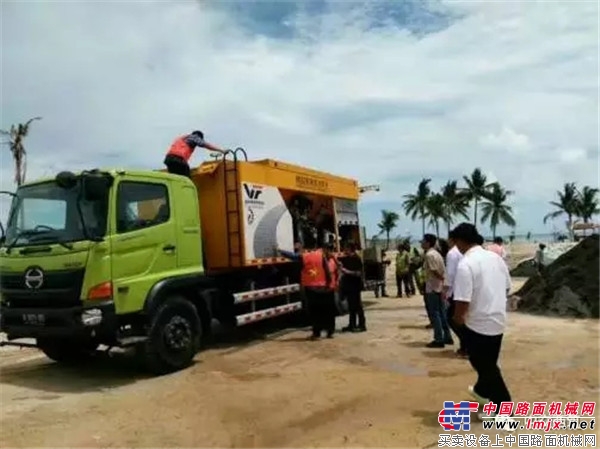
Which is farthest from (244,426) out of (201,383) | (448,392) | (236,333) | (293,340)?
(236,333)

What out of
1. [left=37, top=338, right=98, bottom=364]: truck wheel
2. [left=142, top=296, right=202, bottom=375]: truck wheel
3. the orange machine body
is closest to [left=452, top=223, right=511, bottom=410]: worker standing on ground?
[left=142, top=296, right=202, bottom=375]: truck wheel

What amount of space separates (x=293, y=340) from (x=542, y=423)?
17.9 feet

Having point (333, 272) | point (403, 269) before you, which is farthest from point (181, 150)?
point (403, 269)

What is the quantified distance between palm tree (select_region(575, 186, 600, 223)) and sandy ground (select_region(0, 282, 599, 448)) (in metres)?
65.2

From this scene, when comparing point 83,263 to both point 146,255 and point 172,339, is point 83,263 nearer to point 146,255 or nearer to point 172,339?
point 146,255

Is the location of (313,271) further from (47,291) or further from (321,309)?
(47,291)

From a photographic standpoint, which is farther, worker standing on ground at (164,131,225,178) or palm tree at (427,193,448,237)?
palm tree at (427,193,448,237)

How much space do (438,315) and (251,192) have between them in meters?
3.42

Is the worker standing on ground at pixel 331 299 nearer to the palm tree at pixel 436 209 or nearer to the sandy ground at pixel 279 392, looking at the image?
the sandy ground at pixel 279 392

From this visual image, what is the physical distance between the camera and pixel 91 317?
748 centimetres

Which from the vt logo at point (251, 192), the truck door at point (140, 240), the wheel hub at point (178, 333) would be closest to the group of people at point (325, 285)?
the vt logo at point (251, 192)

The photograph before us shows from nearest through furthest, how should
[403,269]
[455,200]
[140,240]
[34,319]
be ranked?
[34,319]
[140,240]
[403,269]
[455,200]

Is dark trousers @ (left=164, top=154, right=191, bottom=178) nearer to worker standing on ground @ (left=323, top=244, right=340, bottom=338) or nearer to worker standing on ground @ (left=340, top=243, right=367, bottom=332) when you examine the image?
worker standing on ground @ (left=323, top=244, right=340, bottom=338)

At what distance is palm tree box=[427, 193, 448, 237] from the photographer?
65562 mm
